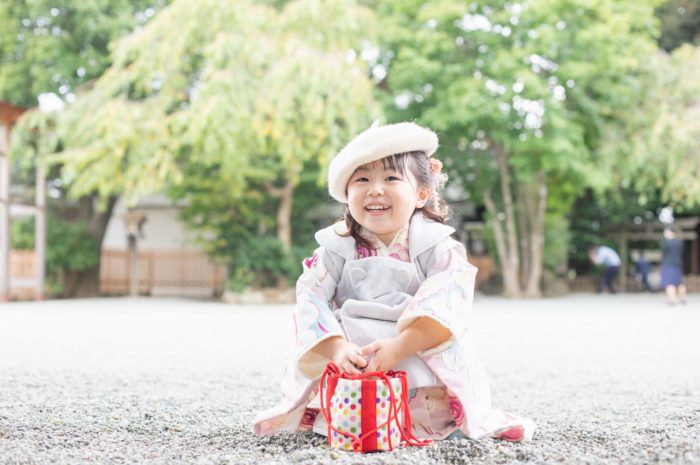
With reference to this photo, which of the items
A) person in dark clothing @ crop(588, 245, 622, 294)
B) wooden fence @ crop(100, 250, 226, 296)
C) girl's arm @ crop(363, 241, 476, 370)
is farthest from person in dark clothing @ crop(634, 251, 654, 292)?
girl's arm @ crop(363, 241, 476, 370)

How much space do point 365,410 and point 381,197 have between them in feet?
2.58

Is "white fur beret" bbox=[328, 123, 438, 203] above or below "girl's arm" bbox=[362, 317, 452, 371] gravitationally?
above

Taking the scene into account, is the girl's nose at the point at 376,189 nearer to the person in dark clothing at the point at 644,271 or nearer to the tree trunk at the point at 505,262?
the tree trunk at the point at 505,262

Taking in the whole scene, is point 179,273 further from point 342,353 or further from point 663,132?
point 342,353

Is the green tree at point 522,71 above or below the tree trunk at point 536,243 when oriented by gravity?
above

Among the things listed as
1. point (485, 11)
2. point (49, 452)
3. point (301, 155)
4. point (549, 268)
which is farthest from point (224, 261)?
point (49, 452)

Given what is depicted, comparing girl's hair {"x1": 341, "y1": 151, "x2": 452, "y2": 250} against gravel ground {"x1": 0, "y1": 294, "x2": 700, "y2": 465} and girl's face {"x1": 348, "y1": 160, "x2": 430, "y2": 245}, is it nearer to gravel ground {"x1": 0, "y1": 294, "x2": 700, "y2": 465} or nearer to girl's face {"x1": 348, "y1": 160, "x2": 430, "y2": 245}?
girl's face {"x1": 348, "y1": 160, "x2": 430, "y2": 245}

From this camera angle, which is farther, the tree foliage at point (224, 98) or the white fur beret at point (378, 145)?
the tree foliage at point (224, 98)

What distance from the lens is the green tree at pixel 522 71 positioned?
44.4ft

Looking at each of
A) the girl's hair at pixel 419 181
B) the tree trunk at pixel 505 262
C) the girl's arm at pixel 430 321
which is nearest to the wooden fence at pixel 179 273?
the tree trunk at pixel 505 262

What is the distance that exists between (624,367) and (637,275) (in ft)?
56.6

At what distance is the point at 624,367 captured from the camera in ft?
17.6

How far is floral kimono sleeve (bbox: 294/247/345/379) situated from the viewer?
252cm

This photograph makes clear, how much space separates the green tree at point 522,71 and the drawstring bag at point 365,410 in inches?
452
